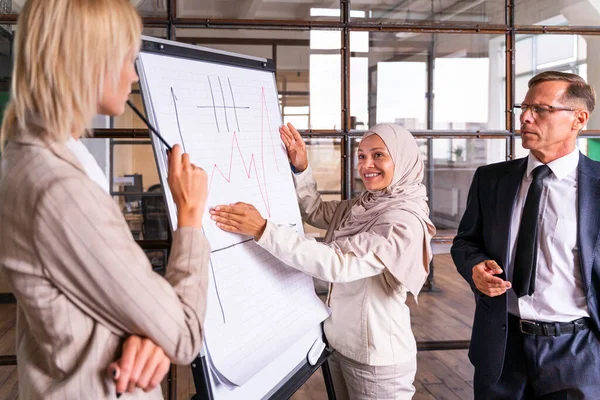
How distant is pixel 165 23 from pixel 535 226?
153 centimetres

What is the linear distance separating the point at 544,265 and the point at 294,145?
3.03 ft

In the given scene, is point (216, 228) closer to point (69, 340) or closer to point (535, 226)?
point (69, 340)

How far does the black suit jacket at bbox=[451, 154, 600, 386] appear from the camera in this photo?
6.42ft

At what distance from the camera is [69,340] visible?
0.95 metres

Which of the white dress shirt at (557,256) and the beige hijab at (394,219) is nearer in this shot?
the beige hijab at (394,219)

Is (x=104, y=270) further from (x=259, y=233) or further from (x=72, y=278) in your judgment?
(x=259, y=233)

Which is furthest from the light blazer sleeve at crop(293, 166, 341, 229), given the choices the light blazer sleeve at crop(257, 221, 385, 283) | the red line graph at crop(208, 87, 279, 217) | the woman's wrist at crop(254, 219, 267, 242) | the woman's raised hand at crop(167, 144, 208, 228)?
the woman's raised hand at crop(167, 144, 208, 228)

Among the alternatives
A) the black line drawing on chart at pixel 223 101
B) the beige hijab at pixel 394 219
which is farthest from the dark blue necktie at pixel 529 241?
the black line drawing on chart at pixel 223 101

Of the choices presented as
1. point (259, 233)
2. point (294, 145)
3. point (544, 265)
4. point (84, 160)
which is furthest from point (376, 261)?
point (84, 160)

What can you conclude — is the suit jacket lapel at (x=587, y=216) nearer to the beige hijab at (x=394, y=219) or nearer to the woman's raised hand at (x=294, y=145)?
the beige hijab at (x=394, y=219)

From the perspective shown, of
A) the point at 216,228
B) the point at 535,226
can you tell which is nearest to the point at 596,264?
the point at 535,226

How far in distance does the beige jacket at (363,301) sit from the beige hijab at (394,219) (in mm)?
23

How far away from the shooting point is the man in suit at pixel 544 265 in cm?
197

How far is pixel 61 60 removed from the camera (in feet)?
3.02
